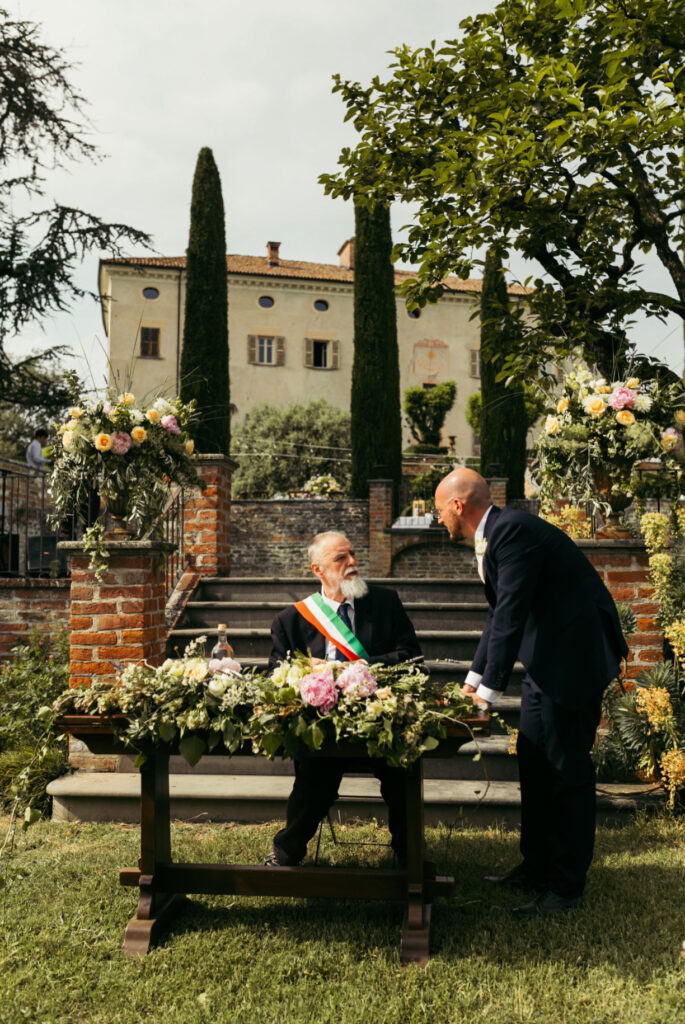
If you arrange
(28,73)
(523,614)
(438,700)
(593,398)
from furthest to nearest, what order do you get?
(28,73)
(593,398)
(523,614)
(438,700)

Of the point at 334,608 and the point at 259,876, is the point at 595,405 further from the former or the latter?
the point at 259,876

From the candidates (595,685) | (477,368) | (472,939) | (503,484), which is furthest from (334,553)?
(477,368)

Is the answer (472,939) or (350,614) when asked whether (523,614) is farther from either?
(472,939)

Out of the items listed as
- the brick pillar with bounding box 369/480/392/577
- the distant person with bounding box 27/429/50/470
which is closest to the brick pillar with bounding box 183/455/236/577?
the distant person with bounding box 27/429/50/470

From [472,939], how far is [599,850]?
122 cm

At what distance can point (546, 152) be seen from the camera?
16.6 ft

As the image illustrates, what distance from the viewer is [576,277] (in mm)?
5953

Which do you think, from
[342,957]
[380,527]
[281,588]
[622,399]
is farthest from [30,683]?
[380,527]

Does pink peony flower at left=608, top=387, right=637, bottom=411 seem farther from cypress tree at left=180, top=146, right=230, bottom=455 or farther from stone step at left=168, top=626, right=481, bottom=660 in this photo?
cypress tree at left=180, top=146, right=230, bottom=455

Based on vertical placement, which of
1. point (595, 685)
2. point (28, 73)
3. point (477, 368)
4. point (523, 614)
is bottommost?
point (595, 685)

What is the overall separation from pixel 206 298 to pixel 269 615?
50.4 feet

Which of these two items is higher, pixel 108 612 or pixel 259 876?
pixel 108 612

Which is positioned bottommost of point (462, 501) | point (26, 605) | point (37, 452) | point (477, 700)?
point (26, 605)

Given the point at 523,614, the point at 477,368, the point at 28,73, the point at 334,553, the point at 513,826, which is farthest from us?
the point at 477,368
